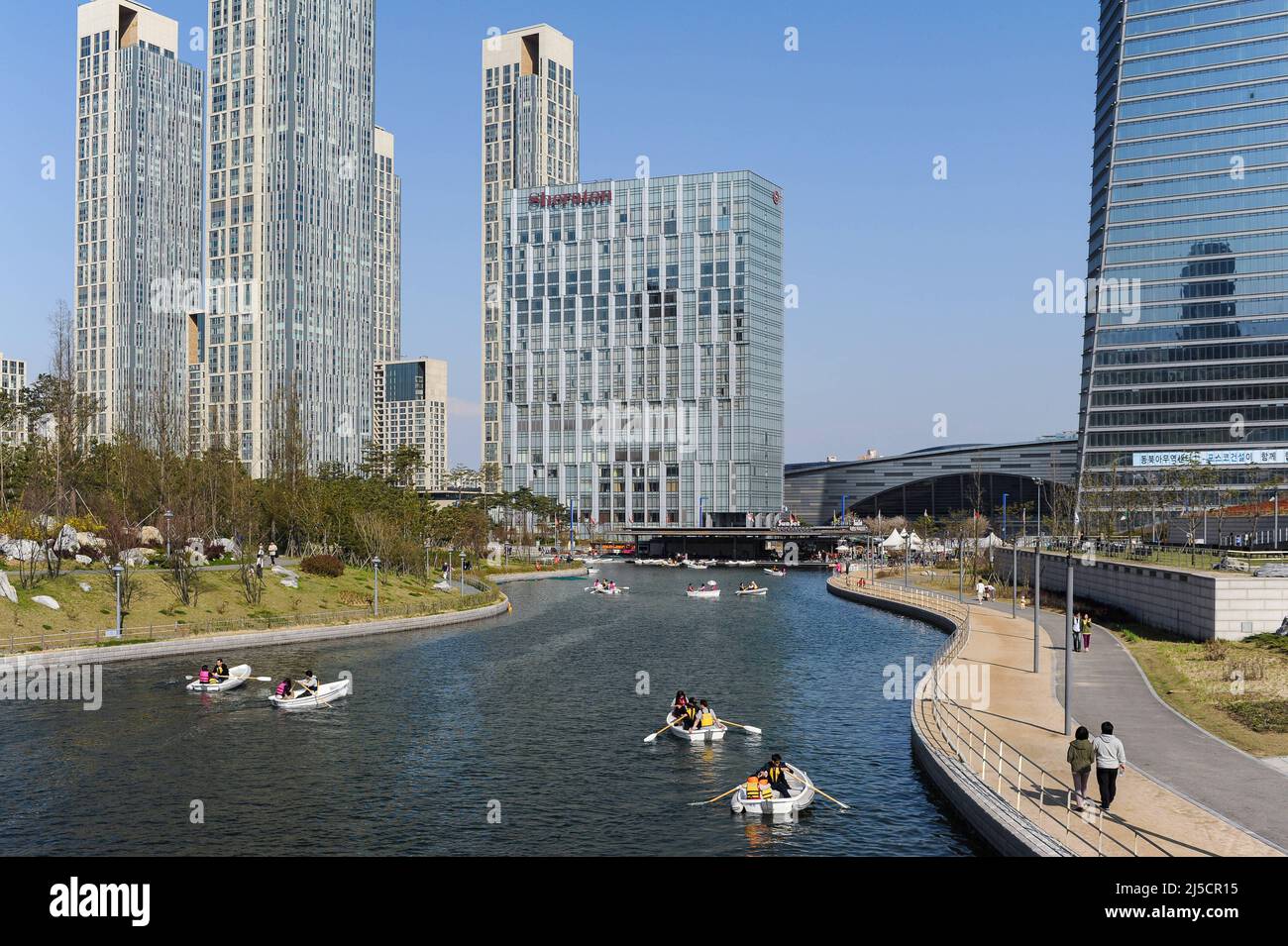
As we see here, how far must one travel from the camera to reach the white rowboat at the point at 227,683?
175 ft

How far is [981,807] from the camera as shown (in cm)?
2930

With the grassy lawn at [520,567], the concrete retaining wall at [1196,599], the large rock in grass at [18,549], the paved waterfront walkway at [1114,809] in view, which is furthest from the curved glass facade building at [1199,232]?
the large rock in grass at [18,549]

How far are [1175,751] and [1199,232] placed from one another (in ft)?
519

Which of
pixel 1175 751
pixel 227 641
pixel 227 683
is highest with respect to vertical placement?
pixel 1175 751

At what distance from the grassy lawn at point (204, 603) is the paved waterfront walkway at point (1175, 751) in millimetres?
53002

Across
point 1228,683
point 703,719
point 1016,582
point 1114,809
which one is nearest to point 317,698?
point 703,719

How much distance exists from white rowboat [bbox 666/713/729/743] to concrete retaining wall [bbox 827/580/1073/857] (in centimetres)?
792

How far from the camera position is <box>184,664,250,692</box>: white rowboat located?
53344mm

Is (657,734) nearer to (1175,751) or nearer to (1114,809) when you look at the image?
(1175,751)

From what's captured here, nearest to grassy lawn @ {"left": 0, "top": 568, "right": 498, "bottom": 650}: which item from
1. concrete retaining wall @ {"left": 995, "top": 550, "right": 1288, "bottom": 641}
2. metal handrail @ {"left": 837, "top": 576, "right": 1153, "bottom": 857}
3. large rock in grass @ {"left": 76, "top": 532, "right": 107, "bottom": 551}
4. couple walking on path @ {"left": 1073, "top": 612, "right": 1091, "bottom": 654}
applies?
large rock in grass @ {"left": 76, "top": 532, "right": 107, "bottom": 551}

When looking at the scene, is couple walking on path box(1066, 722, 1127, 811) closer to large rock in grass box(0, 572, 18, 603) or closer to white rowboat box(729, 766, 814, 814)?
white rowboat box(729, 766, 814, 814)

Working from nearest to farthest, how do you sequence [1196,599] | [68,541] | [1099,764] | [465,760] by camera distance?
[1099,764], [465,760], [1196,599], [68,541]

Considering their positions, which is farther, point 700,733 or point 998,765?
point 700,733
